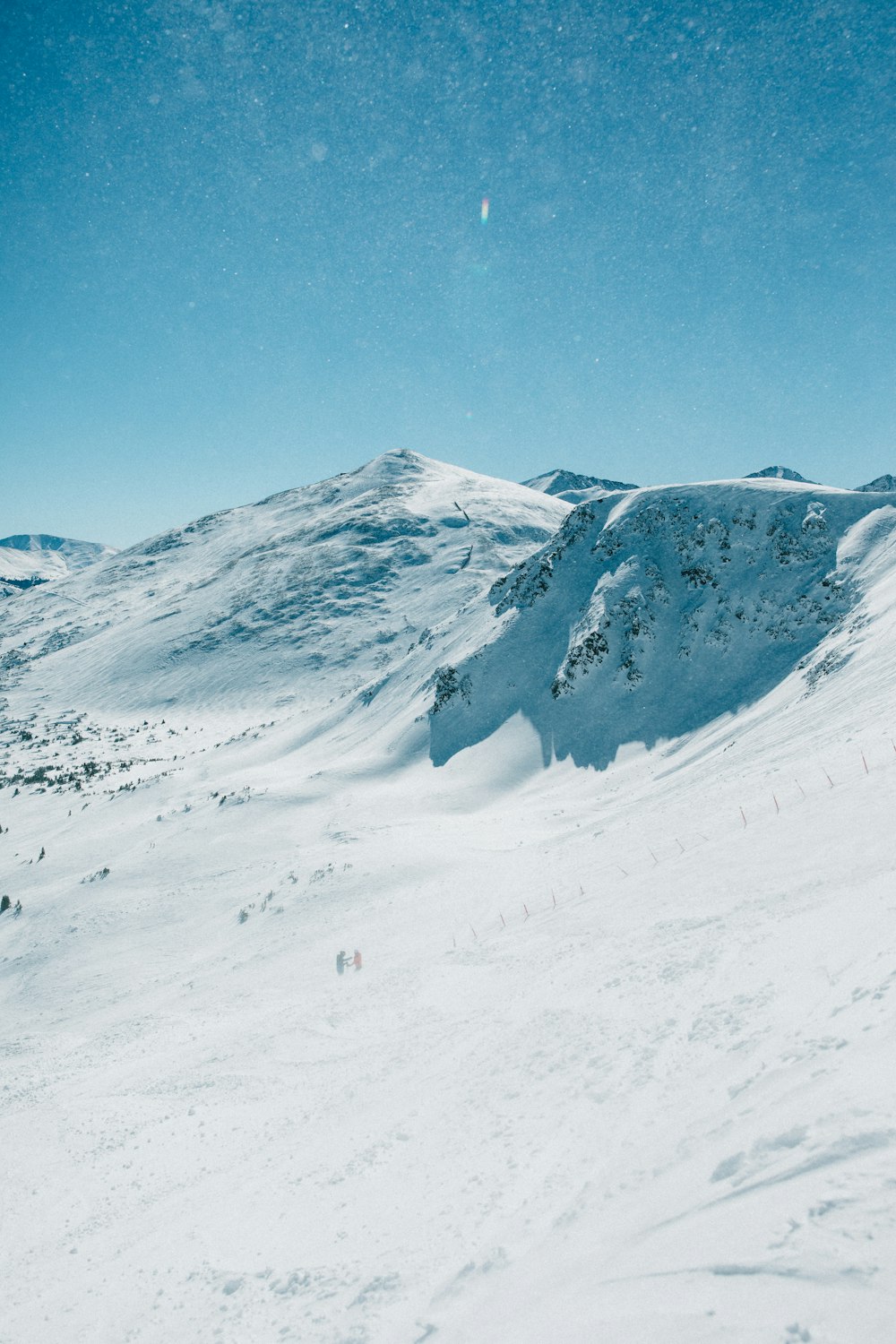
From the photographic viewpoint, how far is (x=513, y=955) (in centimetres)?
1223

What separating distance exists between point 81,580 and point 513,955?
510ft

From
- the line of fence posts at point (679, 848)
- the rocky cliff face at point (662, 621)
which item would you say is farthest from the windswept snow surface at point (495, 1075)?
the rocky cliff face at point (662, 621)

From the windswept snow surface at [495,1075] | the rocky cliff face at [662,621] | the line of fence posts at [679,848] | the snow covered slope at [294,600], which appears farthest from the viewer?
the snow covered slope at [294,600]

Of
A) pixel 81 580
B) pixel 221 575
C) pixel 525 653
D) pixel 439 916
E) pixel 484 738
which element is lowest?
pixel 439 916

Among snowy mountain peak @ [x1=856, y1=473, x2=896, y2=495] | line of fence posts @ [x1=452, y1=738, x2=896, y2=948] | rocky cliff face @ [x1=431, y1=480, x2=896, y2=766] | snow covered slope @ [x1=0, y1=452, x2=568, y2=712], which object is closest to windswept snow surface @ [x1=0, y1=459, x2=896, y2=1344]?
line of fence posts @ [x1=452, y1=738, x2=896, y2=948]

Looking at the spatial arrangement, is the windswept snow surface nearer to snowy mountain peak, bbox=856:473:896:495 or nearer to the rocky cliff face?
the rocky cliff face

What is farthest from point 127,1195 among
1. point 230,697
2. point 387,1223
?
point 230,697

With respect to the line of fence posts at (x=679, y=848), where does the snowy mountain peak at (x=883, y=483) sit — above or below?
above

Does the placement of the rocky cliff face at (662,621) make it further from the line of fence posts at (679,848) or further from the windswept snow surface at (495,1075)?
the line of fence posts at (679,848)

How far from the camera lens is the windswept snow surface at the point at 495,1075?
4512 millimetres

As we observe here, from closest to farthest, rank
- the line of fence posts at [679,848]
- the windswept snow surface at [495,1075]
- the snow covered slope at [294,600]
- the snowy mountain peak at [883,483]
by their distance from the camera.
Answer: the windswept snow surface at [495,1075] < the line of fence posts at [679,848] < the snow covered slope at [294,600] < the snowy mountain peak at [883,483]

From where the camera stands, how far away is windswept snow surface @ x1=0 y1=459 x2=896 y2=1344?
4512 millimetres

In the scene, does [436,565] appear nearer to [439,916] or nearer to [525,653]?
[525,653]

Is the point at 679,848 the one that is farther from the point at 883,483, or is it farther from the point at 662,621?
the point at 883,483
